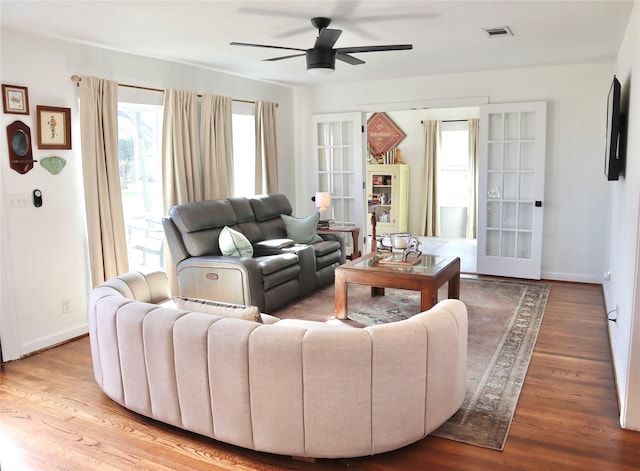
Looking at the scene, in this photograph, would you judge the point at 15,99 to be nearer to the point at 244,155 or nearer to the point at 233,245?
the point at 233,245

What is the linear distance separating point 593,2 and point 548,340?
2465mm

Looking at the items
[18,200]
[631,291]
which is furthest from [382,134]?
[631,291]

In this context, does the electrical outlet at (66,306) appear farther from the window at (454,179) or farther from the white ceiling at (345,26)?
the window at (454,179)

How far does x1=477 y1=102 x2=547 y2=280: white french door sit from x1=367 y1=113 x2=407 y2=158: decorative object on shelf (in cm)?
348

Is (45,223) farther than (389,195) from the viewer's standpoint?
No

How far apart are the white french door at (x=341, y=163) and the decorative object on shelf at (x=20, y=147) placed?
13.4 ft

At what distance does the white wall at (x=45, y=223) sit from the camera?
3.88 m

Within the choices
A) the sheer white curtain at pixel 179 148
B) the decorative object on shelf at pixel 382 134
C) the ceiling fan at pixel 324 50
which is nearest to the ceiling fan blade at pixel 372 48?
the ceiling fan at pixel 324 50

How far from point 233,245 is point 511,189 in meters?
3.46

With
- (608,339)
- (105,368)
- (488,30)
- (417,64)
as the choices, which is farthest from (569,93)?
(105,368)

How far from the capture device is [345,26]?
4.01 metres

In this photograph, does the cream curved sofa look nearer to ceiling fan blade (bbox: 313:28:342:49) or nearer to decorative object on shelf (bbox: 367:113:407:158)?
ceiling fan blade (bbox: 313:28:342:49)

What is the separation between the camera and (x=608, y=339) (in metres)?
4.08

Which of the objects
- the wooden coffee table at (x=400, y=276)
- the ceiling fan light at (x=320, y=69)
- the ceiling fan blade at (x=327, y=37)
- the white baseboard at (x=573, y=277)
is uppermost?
the ceiling fan blade at (x=327, y=37)
